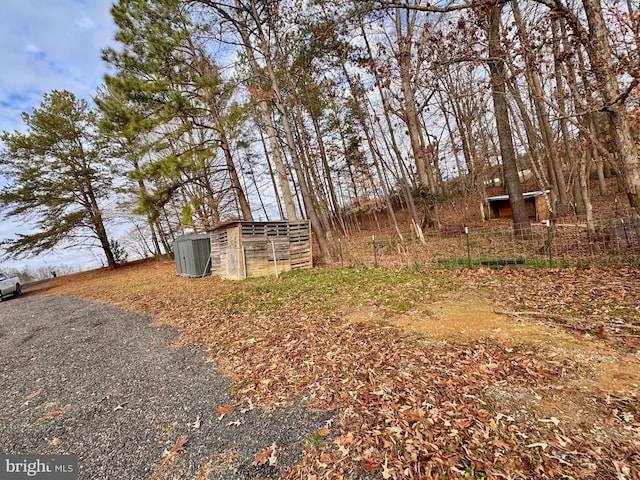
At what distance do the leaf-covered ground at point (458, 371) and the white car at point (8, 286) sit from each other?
1270 centimetres

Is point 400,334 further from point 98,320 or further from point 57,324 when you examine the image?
point 57,324

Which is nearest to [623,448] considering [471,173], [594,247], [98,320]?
[594,247]

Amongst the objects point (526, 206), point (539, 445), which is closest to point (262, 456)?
point (539, 445)

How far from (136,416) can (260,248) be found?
650 centimetres

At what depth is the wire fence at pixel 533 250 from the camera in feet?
16.6

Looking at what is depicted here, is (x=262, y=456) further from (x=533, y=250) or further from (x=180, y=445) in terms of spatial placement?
(x=533, y=250)

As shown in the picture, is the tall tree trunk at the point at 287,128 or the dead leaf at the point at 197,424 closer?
the dead leaf at the point at 197,424

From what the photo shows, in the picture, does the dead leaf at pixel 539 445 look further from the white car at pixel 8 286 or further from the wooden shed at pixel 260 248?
the white car at pixel 8 286

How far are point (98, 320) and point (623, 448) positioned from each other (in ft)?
27.8

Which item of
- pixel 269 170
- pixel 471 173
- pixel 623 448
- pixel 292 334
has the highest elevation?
pixel 269 170

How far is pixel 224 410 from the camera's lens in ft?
8.43

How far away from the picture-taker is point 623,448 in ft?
5.41

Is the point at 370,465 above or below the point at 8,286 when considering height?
below

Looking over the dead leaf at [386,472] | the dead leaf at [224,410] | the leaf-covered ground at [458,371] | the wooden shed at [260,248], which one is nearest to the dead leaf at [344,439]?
the leaf-covered ground at [458,371]
